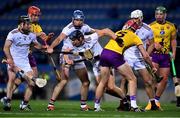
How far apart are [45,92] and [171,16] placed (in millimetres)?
5432

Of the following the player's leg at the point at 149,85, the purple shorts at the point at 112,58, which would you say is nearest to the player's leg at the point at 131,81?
the purple shorts at the point at 112,58

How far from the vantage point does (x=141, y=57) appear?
16547mm

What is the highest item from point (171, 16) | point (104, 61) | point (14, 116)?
point (171, 16)

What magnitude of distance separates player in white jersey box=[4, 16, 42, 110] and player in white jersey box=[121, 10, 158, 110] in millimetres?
1979

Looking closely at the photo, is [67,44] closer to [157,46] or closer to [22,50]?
[22,50]

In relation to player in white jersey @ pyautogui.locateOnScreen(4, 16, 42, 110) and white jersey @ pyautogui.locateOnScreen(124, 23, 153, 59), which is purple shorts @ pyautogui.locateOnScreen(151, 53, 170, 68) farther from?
player in white jersey @ pyautogui.locateOnScreen(4, 16, 42, 110)

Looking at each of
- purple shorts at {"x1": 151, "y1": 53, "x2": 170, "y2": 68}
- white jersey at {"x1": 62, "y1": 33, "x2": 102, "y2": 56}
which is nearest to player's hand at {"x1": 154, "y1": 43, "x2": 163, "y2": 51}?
purple shorts at {"x1": 151, "y1": 53, "x2": 170, "y2": 68}

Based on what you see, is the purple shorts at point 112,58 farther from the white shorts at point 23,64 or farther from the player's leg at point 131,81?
the white shorts at point 23,64

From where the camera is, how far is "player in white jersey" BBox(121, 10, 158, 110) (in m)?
16.0

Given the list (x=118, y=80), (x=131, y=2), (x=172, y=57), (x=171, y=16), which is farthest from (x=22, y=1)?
(x=172, y=57)

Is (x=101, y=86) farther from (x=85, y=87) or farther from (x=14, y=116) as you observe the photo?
(x=14, y=116)

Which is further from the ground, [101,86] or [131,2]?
[131,2]

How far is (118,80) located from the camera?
2147 cm

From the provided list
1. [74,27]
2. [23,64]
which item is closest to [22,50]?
[23,64]
